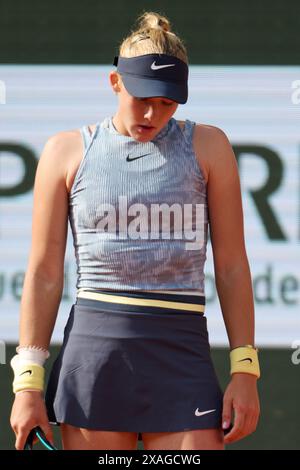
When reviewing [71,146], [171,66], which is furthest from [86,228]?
[171,66]

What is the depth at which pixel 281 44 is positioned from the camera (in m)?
5.06

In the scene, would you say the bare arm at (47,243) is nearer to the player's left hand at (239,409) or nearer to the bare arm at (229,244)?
the bare arm at (229,244)

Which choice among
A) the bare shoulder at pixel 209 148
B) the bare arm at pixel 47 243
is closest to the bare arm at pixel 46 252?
the bare arm at pixel 47 243

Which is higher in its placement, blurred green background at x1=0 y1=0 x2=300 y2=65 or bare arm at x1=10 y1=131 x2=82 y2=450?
blurred green background at x1=0 y1=0 x2=300 y2=65

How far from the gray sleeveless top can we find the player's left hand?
0.28m

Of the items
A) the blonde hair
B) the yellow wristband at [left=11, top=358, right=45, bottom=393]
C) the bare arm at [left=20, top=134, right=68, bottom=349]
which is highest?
the blonde hair

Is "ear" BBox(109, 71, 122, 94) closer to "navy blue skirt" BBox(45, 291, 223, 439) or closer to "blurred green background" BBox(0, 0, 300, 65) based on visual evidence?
"navy blue skirt" BBox(45, 291, 223, 439)

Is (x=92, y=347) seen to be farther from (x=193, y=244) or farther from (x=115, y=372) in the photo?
(x=193, y=244)

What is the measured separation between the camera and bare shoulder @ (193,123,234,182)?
2697mm

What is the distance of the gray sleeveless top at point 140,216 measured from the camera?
2631mm

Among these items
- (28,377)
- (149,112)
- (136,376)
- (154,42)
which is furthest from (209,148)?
(28,377)

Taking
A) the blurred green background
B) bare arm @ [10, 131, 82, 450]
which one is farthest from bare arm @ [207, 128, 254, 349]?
the blurred green background

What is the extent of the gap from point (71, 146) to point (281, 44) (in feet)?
8.45

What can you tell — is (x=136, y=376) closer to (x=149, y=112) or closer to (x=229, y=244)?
(x=229, y=244)
